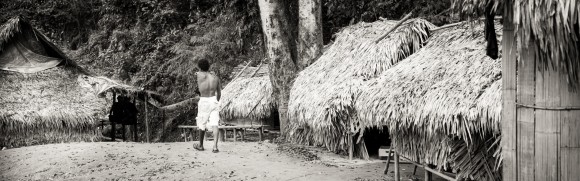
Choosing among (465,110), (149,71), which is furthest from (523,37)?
(149,71)

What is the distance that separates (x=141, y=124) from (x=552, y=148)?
60.0 feet

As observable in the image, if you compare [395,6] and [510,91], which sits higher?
[395,6]

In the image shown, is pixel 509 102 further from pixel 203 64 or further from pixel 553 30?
pixel 203 64

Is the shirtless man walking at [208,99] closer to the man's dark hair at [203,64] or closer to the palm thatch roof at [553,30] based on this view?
the man's dark hair at [203,64]

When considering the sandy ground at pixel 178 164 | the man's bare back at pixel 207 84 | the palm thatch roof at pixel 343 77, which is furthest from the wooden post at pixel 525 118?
the man's bare back at pixel 207 84

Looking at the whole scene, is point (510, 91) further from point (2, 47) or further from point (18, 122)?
point (2, 47)

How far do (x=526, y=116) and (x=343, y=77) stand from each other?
19.3ft

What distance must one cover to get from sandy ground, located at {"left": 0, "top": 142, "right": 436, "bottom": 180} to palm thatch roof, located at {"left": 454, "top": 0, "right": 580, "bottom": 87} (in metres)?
4.36

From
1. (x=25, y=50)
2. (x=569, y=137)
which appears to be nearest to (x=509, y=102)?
(x=569, y=137)

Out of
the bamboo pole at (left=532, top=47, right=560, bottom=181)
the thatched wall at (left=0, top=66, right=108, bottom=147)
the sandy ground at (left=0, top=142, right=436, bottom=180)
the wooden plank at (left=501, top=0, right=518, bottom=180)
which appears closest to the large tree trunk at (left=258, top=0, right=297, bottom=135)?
the sandy ground at (left=0, top=142, right=436, bottom=180)

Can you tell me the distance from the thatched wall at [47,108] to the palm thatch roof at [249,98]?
3257mm

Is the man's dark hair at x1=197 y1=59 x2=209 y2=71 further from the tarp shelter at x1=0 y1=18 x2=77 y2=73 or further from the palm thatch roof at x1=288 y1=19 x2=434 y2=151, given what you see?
the tarp shelter at x1=0 y1=18 x2=77 y2=73

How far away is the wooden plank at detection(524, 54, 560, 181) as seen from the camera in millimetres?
4047

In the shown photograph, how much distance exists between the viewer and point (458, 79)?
21.6 ft
